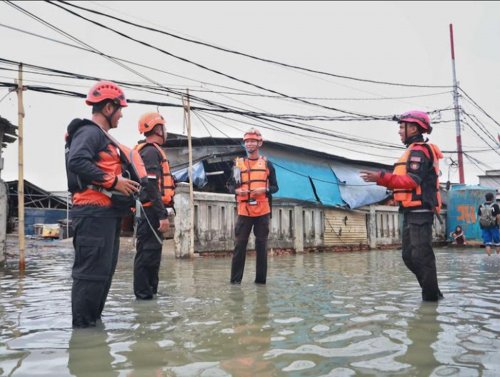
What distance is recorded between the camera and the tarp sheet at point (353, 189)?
1773cm

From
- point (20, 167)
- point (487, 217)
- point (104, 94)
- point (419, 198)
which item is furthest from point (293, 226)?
point (104, 94)

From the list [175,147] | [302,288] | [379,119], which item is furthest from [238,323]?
[379,119]

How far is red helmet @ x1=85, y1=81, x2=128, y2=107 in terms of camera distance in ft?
12.6

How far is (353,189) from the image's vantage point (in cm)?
1823

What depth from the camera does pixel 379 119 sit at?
→ 61.1ft

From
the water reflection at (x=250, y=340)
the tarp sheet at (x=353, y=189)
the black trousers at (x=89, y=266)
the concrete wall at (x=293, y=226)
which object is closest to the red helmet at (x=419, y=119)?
the water reflection at (x=250, y=340)

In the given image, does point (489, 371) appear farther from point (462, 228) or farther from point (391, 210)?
point (462, 228)

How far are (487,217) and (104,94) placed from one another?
39.4 ft

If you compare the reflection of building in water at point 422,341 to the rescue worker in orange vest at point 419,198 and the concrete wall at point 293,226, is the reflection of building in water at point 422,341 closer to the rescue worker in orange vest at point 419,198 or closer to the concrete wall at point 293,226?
the rescue worker in orange vest at point 419,198

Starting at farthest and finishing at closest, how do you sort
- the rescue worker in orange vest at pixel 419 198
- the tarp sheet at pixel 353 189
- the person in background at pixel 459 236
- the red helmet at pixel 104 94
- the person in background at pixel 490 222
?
1. the person in background at pixel 459 236
2. the tarp sheet at pixel 353 189
3. the person in background at pixel 490 222
4. the rescue worker in orange vest at pixel 419 198
5. the red helmet at pixel 104 94

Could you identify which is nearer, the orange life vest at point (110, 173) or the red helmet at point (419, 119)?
the orange life vest at point (110, 173)

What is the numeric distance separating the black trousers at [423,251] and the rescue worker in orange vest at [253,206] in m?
2.21

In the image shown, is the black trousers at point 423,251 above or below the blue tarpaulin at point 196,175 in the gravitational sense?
below

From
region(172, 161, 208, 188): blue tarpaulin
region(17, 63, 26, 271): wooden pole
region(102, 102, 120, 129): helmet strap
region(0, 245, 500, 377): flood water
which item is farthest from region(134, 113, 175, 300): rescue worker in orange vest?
region(172, 161, 208, 188): blue tarpaulin
